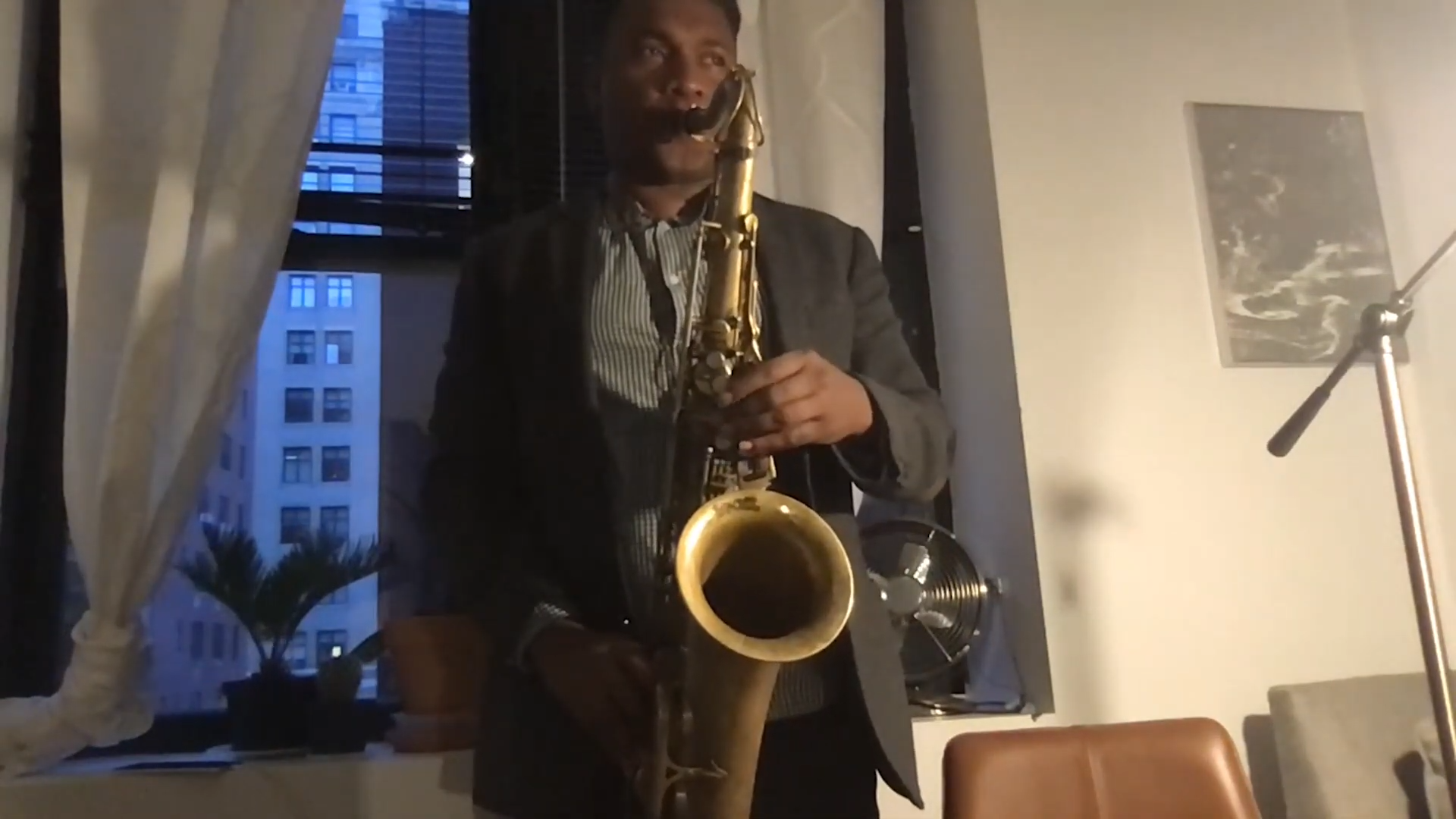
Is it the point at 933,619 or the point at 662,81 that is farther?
the point at 933,619

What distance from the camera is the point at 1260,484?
2.16m

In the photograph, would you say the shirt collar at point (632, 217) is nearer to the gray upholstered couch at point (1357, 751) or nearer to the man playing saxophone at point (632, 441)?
the man playing saxophone at point (632, 441)

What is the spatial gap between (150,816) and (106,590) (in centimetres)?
34

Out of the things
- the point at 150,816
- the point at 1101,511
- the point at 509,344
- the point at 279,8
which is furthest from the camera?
the point at 1101,511

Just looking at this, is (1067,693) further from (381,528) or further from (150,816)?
(150,816)

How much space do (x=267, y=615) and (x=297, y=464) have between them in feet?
1.11

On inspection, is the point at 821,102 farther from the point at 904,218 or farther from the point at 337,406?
the point at 337,406

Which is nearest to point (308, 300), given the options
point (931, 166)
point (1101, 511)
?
point (931, 166)

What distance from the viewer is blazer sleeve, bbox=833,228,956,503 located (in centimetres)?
112

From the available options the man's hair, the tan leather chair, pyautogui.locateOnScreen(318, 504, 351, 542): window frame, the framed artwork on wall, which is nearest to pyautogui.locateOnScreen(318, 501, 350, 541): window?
pyautogui.locateOnScreen(318, 504, 351, 542): window frame

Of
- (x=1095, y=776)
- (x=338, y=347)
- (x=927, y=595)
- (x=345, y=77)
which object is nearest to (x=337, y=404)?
(x=338, y=347)

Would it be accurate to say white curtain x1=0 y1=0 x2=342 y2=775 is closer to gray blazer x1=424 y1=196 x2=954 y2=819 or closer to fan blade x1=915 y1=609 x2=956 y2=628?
gray blazer x1=424 y1=196 x2=954 y2=819

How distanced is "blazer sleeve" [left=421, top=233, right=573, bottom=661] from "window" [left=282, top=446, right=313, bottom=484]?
2.97ft

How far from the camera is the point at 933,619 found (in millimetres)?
1979
